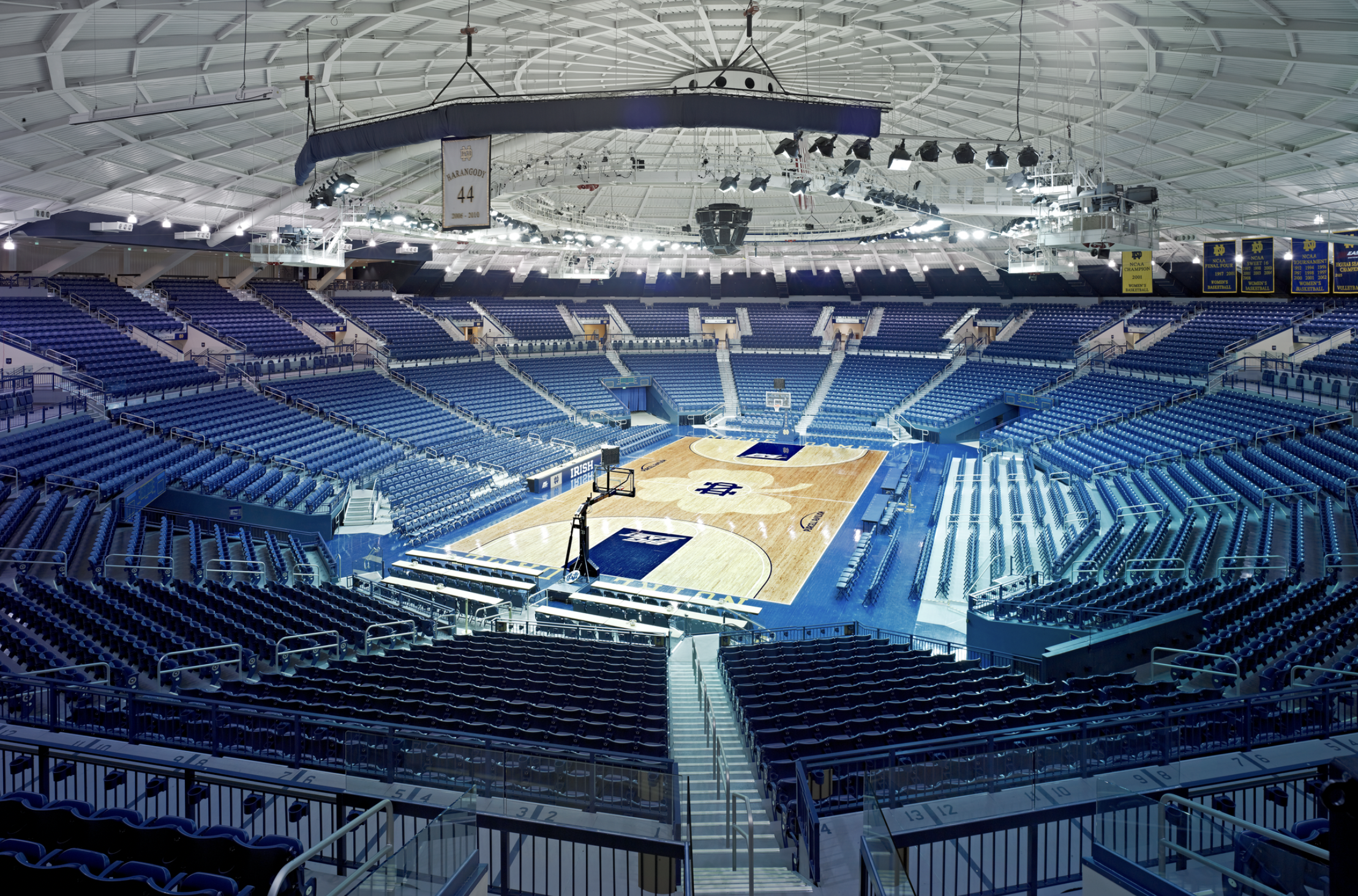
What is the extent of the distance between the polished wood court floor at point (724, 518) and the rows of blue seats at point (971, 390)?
5.43m

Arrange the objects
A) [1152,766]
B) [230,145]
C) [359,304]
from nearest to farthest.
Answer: [1152,766], [230,145], [359,304]

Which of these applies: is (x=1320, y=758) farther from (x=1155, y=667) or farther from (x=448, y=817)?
(x=448, y=817)

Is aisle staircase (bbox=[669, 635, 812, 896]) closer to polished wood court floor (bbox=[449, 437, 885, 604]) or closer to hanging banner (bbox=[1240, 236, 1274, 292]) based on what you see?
polished wood court floor (bbox=[449, 437, 885, 604])

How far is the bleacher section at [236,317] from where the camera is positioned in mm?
36875

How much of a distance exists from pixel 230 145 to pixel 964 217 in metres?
21.9

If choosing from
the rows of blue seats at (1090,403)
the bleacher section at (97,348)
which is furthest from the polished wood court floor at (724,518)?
the bleacher section at (97,348)

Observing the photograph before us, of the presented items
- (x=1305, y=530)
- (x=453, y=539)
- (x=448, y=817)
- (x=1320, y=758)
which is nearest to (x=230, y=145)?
(x=453, y=539)

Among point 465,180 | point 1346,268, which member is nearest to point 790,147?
point 465,180

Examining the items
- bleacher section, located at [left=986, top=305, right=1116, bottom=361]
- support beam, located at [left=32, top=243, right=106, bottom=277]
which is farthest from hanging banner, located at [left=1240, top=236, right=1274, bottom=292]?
support beam, located at [left=32, top=243, right=106, bottom=277]

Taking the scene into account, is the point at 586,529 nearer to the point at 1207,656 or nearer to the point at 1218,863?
the point at 1207,656

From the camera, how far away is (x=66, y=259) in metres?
35.3

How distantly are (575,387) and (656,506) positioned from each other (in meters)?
18.3

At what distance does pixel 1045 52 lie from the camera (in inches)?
654

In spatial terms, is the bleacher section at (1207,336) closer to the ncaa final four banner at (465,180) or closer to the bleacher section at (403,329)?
the ncaa final four banner at (465,180)
